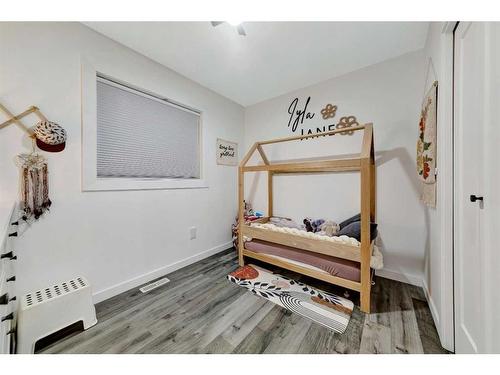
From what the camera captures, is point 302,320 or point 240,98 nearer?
point 302,320

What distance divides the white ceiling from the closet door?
2.48 feet

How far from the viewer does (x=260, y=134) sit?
9.43 feet

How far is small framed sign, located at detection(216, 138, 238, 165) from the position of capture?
262cm

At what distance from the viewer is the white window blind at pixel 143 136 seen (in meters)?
1.62

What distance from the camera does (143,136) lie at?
6.13ft

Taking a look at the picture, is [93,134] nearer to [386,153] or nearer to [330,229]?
[330,229]

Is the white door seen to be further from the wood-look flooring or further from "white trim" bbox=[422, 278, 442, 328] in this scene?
the wood-look flooring

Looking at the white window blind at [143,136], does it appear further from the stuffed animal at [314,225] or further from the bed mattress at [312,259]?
the stuffed animal at [314,225]

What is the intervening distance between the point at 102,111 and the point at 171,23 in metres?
0.93

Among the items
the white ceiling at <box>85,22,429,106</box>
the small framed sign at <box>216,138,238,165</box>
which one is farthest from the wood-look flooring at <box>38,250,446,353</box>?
the white ceiling at <box>85,22,429,106</box>

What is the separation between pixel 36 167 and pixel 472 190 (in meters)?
2.55

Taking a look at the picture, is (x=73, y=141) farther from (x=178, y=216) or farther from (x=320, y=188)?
(x=320, y=188)
